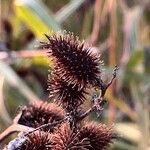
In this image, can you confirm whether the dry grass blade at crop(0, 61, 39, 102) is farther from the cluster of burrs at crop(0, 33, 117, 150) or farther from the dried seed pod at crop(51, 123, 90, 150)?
the dried seed pod at crop(51, 123, 90, 150)

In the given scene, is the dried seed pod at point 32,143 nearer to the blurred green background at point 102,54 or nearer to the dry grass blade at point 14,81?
the blurred green background at point 102,54

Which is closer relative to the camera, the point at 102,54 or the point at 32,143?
the point at 32,143

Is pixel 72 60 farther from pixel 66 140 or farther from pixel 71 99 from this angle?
pixel 66 140

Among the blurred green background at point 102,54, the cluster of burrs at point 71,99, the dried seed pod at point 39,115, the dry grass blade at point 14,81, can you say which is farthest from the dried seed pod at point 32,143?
the dry grass blade at point 14,81

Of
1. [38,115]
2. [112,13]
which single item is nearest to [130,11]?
[112,13]

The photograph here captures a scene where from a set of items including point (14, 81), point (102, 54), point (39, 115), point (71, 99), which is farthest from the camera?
point (102, 54)

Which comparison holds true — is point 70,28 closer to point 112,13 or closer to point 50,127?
point 112,13

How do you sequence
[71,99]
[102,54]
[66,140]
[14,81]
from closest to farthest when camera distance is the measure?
[66,140], [71,99], [14,81], [102,54]

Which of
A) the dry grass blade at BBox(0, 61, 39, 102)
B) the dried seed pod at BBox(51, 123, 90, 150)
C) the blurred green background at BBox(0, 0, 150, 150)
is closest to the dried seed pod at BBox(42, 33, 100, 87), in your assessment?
the dried seed pod at BBox(51, 123, 90, 150)

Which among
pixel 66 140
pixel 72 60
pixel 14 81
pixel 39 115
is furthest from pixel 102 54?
pixel 66 140
